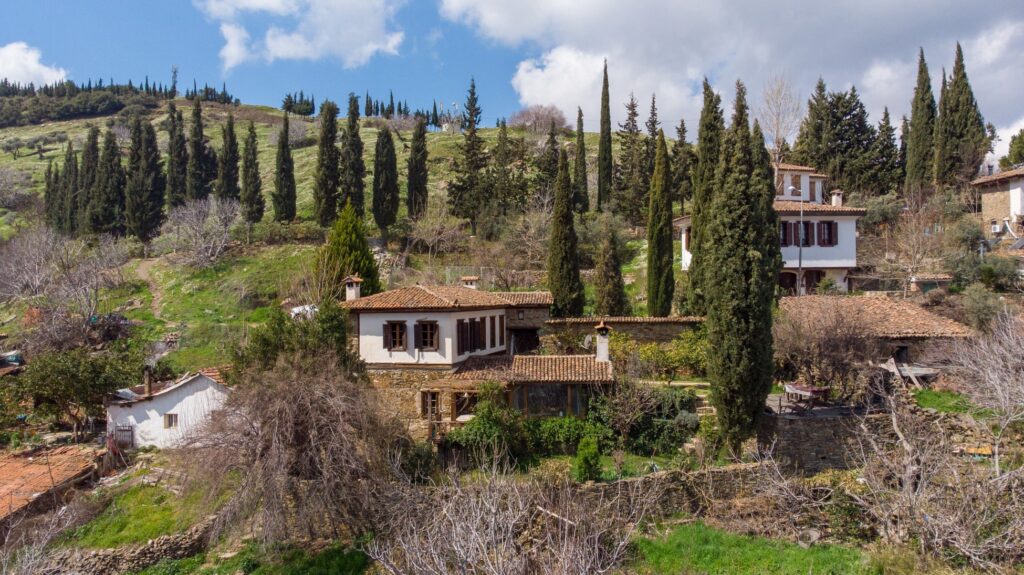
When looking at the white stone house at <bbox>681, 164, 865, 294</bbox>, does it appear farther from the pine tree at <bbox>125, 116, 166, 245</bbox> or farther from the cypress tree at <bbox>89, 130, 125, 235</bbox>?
the cypress tree at <bbox>89, 130, 125, 235</bbox>

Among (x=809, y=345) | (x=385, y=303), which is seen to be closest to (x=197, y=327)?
(x=385, y=303)

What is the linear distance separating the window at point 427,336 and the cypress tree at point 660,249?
1097 cm

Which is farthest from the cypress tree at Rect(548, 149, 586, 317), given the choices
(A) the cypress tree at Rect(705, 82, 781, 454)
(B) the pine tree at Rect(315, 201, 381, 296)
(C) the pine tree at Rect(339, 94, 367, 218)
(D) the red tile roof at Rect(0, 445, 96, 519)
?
(C) the pine tree at Rect(339, 94, 367, 218)

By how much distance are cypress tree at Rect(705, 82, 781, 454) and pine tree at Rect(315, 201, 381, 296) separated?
16.6 meters

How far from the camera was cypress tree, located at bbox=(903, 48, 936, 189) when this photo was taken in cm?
3566

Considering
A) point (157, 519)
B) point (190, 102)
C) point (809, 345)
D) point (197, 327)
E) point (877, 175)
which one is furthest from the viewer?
point (190, 102)

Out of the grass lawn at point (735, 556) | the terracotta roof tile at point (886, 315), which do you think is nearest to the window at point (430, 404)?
the grass lawn at point (735, 556)

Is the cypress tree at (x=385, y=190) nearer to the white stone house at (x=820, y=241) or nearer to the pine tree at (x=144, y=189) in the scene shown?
the pine tree at (x=144, y=189)

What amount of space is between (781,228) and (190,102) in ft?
380

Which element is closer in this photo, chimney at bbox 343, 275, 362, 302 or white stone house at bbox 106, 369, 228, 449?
white stone house at bbox 106, 369, 228, 449

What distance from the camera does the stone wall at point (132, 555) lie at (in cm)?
1358

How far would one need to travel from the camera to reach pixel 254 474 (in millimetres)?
12562

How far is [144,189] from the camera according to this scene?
45875mm

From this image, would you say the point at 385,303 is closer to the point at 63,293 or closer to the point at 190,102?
the point at 63,293
